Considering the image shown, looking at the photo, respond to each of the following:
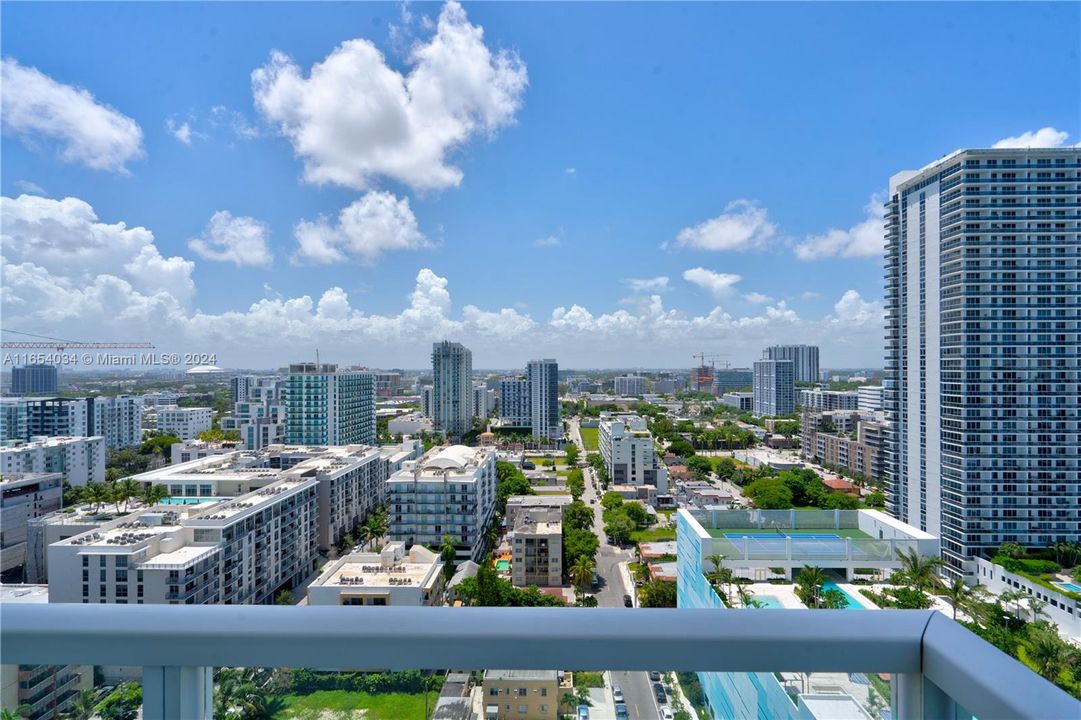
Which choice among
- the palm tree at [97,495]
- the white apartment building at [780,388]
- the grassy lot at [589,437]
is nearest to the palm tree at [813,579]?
the palm tree at [97,495]

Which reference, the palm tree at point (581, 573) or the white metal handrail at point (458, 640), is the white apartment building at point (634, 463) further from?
the white metal handrail at point (458, 640)

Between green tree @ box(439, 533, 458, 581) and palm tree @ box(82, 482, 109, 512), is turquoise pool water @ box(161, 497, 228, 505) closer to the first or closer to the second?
palm tree @ box(82, 482, 109, 512)

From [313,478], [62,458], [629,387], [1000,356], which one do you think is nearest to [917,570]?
[1000,356]

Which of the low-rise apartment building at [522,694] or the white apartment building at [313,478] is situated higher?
the low-rise apartment building at [522,694]

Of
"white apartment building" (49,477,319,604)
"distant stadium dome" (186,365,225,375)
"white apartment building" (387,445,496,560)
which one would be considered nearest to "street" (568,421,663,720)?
"white apartment building" (387,445,496,560)

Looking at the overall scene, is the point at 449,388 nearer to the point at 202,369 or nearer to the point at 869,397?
the point at 202,369
